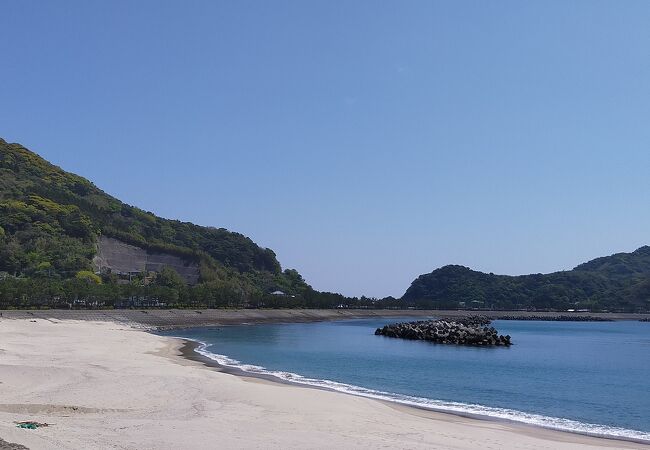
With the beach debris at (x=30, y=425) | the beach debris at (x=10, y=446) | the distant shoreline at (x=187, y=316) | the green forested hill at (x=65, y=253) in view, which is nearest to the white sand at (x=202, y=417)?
the beach debris at (x=30, y=425)

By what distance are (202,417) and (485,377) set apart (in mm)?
26170

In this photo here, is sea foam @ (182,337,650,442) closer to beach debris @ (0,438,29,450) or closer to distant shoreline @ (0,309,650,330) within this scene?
beach debris @ (0,438,29,450)

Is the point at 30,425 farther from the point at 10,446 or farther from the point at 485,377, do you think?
the point at 485,377

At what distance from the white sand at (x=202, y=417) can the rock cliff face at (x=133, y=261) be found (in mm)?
115436

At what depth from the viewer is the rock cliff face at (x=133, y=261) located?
144375mm

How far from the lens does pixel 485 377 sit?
39.9 m

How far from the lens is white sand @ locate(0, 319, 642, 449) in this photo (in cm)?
1509

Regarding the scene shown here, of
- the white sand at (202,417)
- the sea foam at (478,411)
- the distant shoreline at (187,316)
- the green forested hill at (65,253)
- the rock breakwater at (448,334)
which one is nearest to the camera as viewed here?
the white sand at (202,417)

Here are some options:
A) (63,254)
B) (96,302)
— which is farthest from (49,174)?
(96,302)

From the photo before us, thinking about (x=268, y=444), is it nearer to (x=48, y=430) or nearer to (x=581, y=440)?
(x=48, y=430)

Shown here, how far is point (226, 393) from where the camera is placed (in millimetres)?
24828

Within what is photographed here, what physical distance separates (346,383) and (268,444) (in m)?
19.8

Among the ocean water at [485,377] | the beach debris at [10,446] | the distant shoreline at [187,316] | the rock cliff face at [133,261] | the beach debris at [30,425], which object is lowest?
the ocean water at [485,377]

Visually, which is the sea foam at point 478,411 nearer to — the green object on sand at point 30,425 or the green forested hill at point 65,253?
the green object on sand at point 30,425
